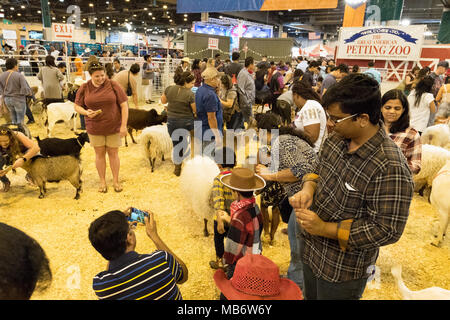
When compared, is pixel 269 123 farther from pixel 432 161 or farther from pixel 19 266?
pixel 432 161

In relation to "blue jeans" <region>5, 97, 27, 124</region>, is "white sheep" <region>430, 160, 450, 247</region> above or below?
below

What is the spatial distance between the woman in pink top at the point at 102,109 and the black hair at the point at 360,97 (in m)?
3.60

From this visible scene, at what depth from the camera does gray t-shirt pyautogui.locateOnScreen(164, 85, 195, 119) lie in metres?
4.97

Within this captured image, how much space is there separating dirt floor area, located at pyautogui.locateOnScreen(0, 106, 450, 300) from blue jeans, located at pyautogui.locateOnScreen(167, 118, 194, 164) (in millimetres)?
529

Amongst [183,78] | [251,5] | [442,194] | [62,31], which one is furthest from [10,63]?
[251,5]

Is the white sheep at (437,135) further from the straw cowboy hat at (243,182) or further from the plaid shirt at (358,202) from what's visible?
the plaid shirt at (358,202)

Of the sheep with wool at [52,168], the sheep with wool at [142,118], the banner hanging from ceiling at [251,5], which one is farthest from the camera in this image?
the banner hanging from ceiling at [251,5]

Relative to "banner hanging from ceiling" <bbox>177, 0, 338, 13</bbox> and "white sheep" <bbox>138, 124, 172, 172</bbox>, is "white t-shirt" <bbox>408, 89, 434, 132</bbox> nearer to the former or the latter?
"white sheep" <bbox>138, 124, 172, 172</bbox>

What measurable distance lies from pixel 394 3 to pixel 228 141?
12.0 metres

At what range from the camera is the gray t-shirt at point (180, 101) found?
196 inches

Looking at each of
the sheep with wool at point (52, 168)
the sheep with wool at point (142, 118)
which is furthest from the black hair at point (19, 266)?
the sheep with wool at point (142, 118)

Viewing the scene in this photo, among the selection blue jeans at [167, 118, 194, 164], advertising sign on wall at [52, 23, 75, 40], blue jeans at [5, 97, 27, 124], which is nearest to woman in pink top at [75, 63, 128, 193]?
blue jeans at [167, 118, 194, 164]

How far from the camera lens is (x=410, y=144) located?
8.85 feet

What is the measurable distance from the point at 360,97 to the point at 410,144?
5.88 feet
